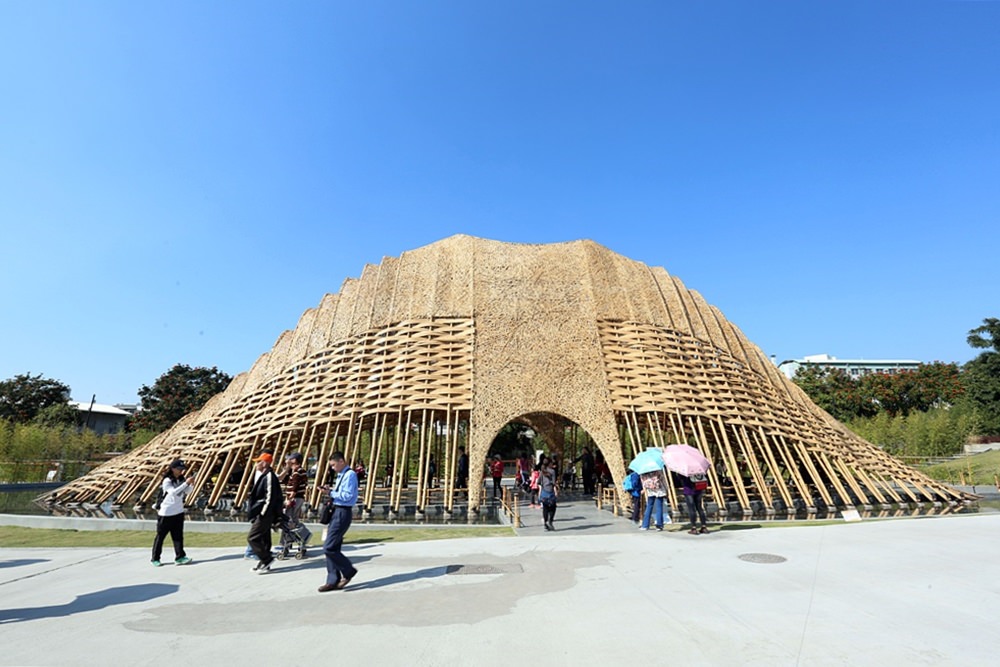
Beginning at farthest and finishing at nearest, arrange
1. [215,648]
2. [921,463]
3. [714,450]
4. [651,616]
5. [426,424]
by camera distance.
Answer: [921,463]
[714,450]
[426,424]
[651,616]
[215,648]

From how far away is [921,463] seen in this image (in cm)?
3459

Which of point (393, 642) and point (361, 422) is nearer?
point (393, 642)

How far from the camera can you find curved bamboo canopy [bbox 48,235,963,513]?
16.0 m

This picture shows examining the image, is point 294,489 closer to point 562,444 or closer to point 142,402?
point 562,444

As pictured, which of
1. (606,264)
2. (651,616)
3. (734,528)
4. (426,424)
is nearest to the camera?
(651,616)

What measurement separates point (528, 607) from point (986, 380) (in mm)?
57908

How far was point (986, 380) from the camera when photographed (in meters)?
46.0

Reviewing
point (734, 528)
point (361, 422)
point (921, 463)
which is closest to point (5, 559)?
point (361, 422)

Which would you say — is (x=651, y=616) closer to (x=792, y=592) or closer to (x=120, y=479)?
(x=792, y=592)

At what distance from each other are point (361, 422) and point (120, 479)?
8736 mm

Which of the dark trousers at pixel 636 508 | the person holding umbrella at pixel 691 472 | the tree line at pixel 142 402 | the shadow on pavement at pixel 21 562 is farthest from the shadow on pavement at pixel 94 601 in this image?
the tree line at pixel 142 402

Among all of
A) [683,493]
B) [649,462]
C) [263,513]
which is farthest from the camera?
[649,462]

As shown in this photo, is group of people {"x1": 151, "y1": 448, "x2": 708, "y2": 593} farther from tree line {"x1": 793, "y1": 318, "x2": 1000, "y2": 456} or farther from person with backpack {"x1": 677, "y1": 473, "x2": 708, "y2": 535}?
tree line {"x1": 793, "y1": 318, "x2": 1000, "y2": 456}

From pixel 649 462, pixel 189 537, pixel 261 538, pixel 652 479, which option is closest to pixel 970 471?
pixel 652 479
